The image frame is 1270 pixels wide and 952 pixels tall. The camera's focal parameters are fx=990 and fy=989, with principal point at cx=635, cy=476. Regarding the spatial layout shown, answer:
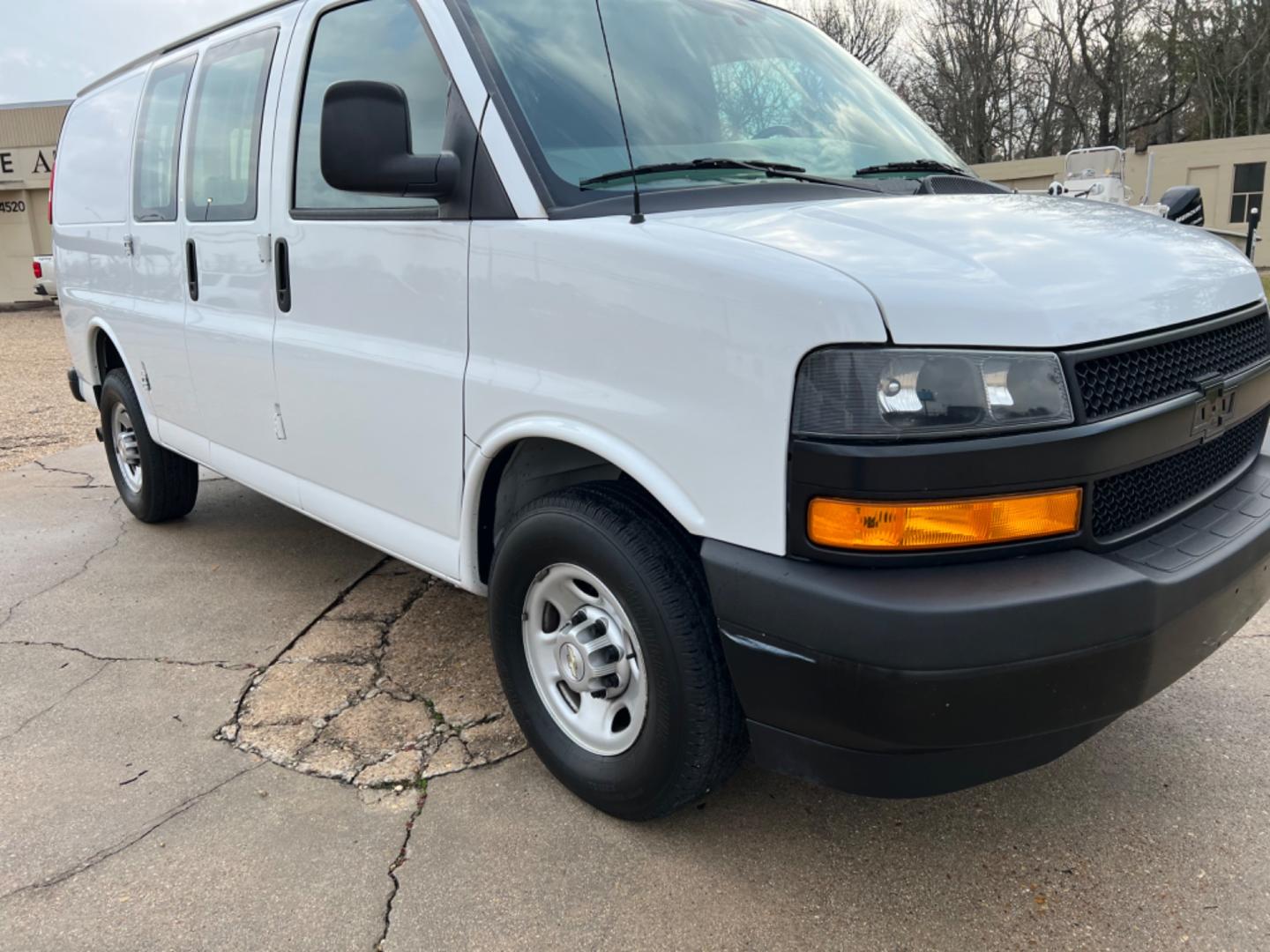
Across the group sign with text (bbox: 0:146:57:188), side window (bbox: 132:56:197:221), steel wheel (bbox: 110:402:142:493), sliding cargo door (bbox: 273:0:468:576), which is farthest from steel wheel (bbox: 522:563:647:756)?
sign with text (bbox: 0:146:57:188)

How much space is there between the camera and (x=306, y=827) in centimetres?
255

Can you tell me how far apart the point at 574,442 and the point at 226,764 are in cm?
150

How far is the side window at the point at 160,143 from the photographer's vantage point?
4.11m

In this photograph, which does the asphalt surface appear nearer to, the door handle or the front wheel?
the door handle

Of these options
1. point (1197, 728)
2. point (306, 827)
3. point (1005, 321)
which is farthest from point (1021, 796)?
point (306, 827)

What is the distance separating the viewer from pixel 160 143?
4.28 metres

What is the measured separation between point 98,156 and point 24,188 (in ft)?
82.5

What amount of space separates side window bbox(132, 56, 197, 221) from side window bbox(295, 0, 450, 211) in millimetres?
1229

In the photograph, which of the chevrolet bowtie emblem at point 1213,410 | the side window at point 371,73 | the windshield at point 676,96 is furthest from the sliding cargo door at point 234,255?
the chevrolet bowtie emblem at point 1213,410

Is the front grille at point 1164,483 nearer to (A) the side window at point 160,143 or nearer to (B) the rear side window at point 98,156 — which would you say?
(A) the side window at point 160,143

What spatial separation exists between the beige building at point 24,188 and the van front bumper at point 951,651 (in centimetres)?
2823

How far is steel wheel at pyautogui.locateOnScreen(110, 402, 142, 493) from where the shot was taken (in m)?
5.21

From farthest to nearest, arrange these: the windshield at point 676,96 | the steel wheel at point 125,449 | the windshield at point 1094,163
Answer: the windshield at point 1094,163 → the steel wheel at point 125,449 → the windshield at point 676,96

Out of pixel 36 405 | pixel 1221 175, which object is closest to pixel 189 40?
pixel 36 405
